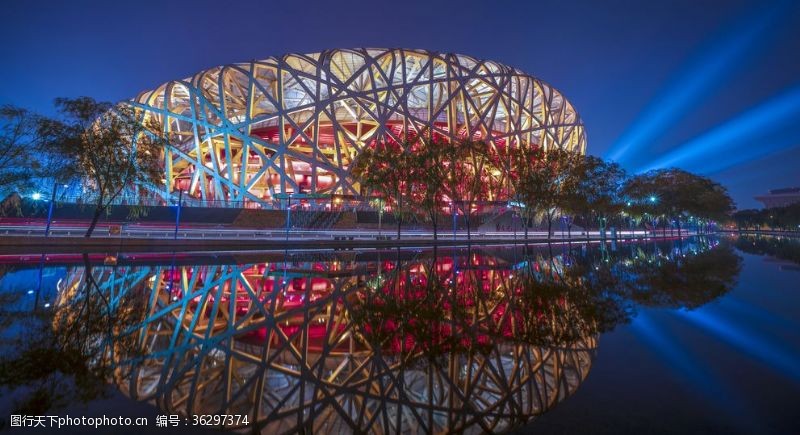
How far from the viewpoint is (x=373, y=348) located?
12.2 ft

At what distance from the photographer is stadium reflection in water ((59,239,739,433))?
2514mm

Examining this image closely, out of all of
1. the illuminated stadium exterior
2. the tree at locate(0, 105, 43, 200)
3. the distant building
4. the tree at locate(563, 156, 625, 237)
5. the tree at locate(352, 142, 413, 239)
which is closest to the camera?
the tree at locate(0, 105, 43, 200)

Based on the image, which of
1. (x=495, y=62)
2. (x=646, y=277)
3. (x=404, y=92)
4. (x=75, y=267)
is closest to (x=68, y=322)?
(x=75, y=267)

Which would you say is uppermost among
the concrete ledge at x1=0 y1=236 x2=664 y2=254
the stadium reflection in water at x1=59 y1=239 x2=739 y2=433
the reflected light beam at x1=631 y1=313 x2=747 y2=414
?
the reflected light beam at x1=631 y1=313 x2=747 y2=414

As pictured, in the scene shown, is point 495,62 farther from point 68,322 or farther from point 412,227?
point 68,322

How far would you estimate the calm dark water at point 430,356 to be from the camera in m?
2.35

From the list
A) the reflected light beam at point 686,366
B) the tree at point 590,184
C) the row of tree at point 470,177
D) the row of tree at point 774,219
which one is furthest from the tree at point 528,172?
the row of tree at point 774,219

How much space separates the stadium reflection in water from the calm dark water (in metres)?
0.02

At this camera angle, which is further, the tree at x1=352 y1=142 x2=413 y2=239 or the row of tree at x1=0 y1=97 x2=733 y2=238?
the tree at x1=352 y1=142 x2=413 y2=239

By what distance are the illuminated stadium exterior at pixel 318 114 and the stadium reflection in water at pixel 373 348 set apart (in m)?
31.9

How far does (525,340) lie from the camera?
12.7 ft

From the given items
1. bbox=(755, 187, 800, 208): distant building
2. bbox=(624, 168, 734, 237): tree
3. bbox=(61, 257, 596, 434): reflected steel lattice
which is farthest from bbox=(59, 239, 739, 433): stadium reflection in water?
bbox=(755, 187, 800, 208): distant building

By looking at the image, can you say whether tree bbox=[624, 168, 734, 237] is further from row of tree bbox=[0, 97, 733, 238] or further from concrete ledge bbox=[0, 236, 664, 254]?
concrete ledge bbox=[0, 236, 664, 254]

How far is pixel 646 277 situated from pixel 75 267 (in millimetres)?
16555
